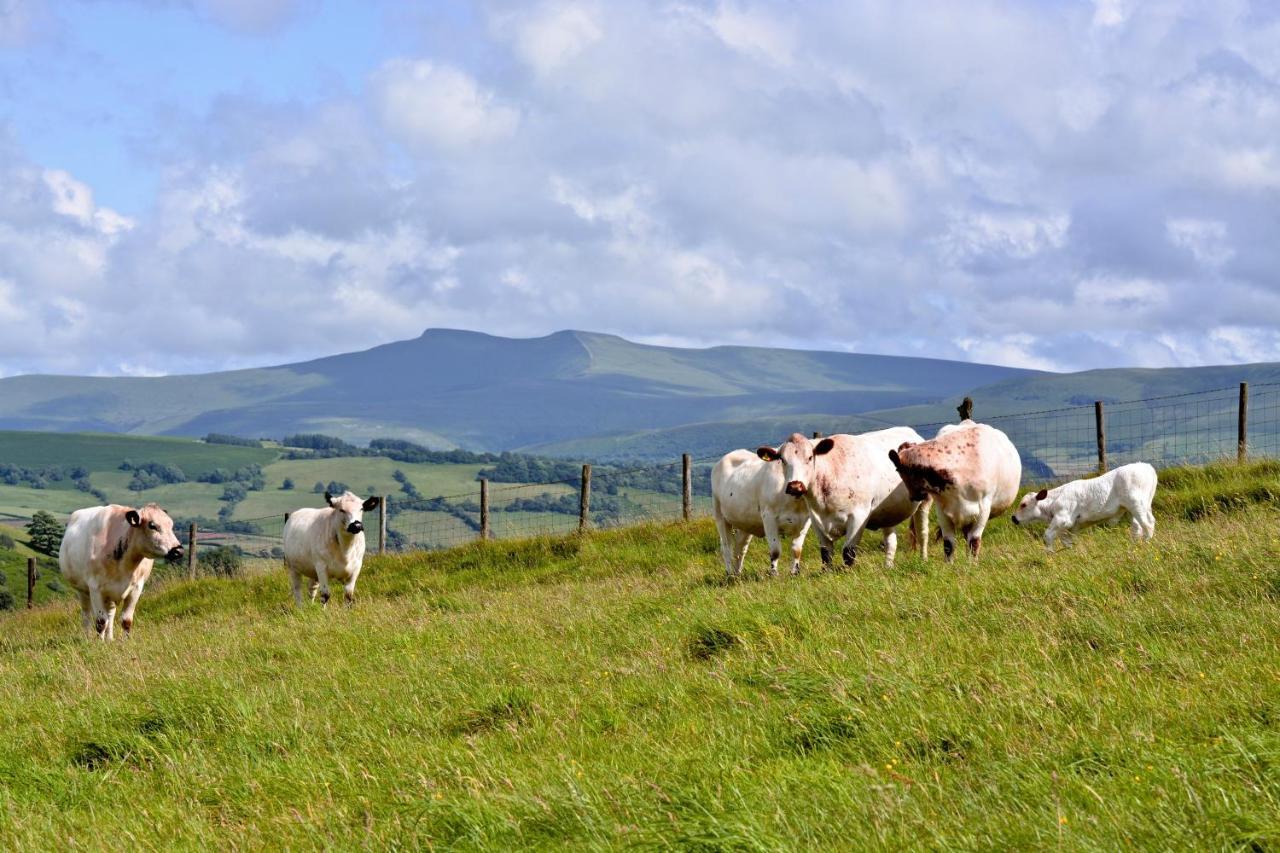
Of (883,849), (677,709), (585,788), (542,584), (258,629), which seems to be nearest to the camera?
(883,849)

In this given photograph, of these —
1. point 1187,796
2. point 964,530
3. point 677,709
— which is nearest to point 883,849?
point 1187,796

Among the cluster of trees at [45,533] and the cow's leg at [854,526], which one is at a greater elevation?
the cow's leg at [854,526]

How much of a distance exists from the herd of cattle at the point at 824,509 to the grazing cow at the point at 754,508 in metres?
0.02

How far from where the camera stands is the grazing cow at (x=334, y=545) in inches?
895

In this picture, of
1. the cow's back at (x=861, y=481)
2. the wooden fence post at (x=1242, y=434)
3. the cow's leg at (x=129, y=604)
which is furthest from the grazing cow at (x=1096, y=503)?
the cow's leg at (x=129, y=604)

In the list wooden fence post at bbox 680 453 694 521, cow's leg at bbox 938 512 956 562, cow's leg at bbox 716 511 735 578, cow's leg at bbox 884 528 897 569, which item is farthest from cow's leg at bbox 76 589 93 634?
cow's leg at bbox 938 512 956 562

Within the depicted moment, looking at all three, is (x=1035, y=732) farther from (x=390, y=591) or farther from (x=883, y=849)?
(x=390, y=591)

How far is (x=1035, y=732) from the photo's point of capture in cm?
679

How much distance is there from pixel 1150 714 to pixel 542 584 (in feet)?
55.4

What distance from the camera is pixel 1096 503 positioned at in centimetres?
1964

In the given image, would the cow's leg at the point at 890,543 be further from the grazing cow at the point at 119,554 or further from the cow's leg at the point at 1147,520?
the grazing cow at the point at 119,554

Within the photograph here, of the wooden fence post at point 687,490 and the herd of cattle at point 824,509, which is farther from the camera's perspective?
the wooden fence post at point 687,490

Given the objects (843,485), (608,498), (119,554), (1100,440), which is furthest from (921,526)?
(608,498)

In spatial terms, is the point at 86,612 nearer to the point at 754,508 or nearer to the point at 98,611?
the point at 98,611
